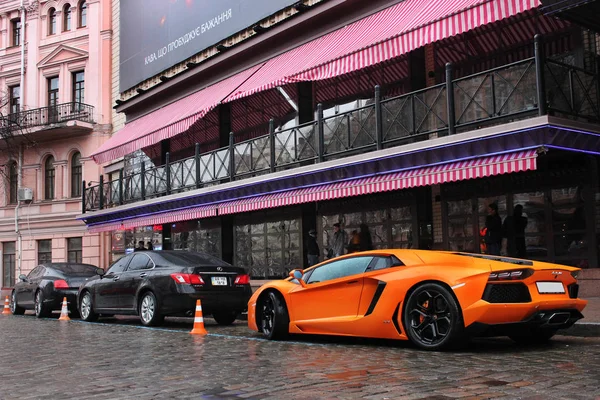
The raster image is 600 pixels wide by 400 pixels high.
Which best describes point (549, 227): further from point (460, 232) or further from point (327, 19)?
point (327, 19)

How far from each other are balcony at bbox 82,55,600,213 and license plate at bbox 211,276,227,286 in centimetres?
414

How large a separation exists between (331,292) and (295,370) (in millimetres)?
2316

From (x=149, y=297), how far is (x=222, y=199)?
5779 millimetres

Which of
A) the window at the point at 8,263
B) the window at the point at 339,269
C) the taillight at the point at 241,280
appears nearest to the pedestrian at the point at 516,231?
the taillight at the point at 241,280

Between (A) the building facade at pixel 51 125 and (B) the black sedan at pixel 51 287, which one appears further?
(A) the building facade at pixel 51 125

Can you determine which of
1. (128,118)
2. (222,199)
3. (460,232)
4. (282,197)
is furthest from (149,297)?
(128,118)

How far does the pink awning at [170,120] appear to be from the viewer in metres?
18.9

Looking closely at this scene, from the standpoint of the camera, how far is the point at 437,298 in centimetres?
777

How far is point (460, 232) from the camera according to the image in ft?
50.0

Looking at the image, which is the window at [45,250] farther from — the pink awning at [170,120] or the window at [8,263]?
the pink awning at [170,120]

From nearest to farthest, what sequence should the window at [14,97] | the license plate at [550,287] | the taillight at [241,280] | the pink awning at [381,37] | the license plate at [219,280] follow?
1. the license plate at [550,287]
2. the pink awning at [381,37]
3. the license plate at [219,280]
4. the taillight at [241,280]
5. the window at [14,97]

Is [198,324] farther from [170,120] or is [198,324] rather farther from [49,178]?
[49,178]

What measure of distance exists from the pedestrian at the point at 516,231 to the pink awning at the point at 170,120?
8037 mm

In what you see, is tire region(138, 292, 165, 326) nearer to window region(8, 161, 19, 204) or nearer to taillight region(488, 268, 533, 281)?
taillight region(488, 268, 533, 281)
